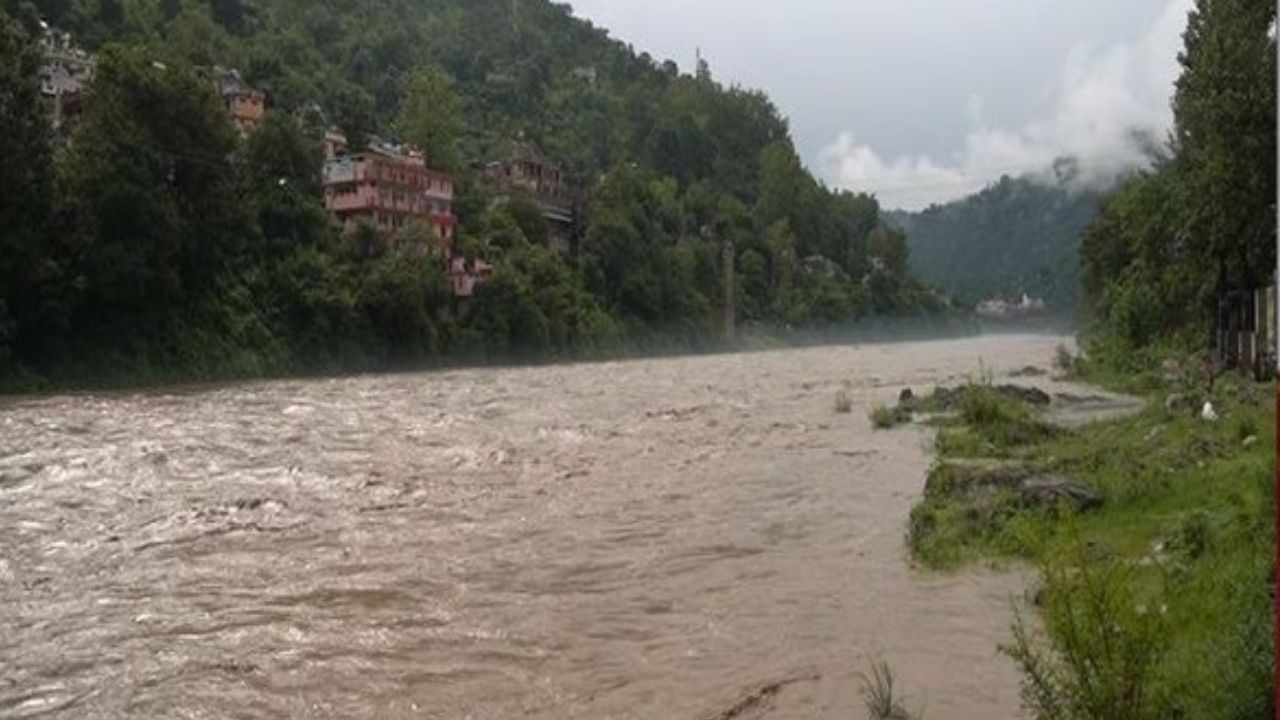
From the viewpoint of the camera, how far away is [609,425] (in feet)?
84.5

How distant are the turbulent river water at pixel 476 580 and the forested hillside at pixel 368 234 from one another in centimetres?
1657

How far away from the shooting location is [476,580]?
34.5 feet

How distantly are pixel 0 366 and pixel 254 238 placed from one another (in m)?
14.6

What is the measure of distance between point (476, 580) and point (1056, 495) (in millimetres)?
5562

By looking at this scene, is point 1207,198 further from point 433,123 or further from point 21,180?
point 433,123

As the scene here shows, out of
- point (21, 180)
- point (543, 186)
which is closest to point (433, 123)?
point (543, 186)

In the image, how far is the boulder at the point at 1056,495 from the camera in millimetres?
11445

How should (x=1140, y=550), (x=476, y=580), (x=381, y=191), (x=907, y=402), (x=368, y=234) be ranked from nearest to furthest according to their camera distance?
(x=1140, y=550)
(x=476, y=580)
(x=907, y=402)
(x=368, y=234)
(x=381, y=191)

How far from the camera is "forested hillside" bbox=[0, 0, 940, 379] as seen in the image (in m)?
37.9

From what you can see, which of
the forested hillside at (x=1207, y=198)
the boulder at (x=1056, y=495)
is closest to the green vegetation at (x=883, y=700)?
the boulder at (x=1056, y=495)

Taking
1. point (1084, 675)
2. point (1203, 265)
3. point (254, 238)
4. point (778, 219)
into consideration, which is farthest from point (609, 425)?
point (778, 219)

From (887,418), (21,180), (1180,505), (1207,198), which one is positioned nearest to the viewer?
(1180,505)

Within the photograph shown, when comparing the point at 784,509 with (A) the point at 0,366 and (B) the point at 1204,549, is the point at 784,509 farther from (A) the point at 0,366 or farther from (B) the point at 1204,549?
(A) the point at 0,366

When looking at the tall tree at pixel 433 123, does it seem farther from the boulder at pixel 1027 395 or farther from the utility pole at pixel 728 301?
the boulder at pixel 1027 395
